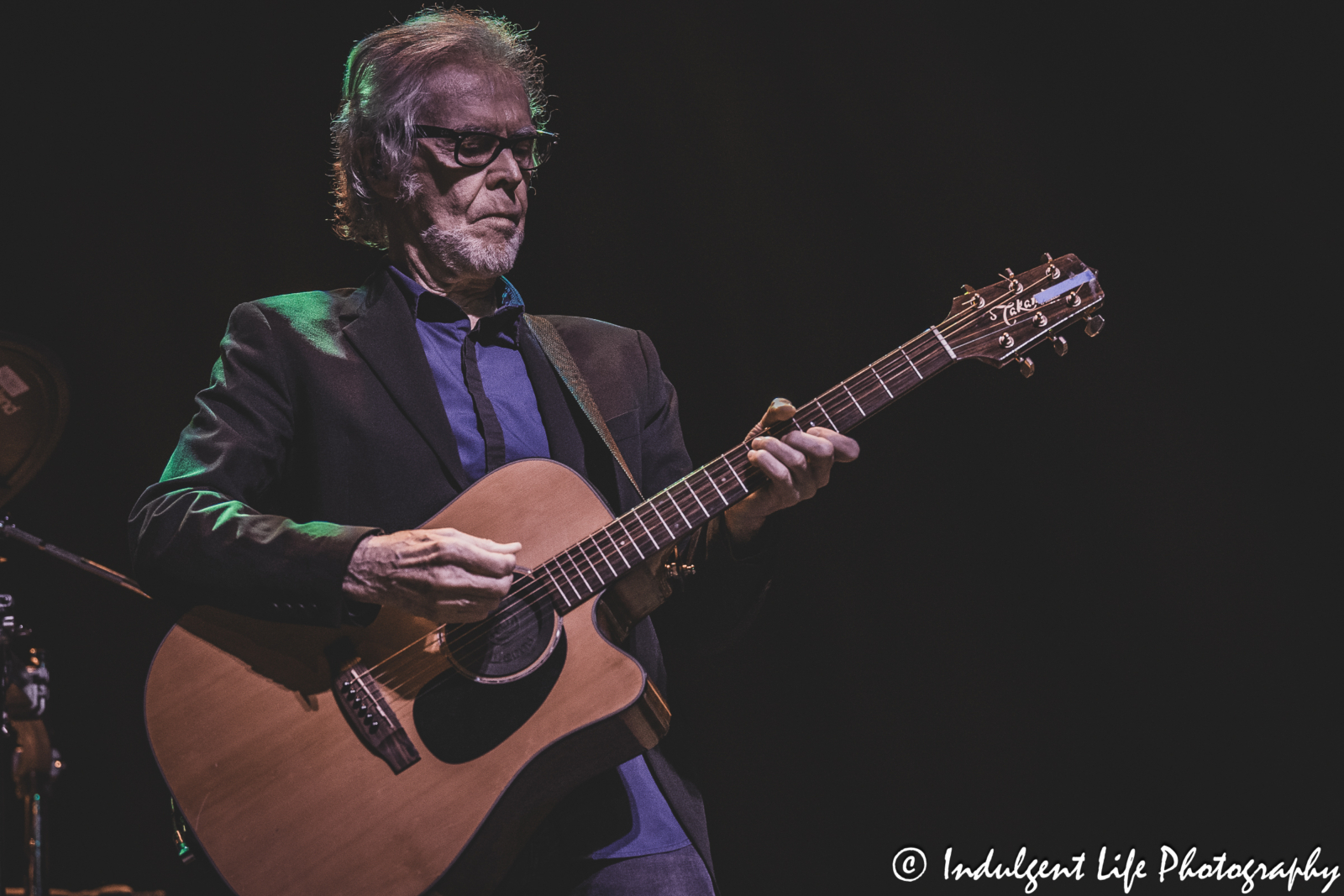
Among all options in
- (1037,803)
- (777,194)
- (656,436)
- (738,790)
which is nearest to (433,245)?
(656,436)

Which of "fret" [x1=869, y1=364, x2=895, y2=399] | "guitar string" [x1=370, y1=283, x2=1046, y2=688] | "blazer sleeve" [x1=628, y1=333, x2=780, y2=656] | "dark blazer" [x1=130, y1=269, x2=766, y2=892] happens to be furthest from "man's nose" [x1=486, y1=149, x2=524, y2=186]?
"fret" [x1=869, y1=364, x2=895, y2=399]

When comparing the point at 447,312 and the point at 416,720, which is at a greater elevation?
the point at 447,312

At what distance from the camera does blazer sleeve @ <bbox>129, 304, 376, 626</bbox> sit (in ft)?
5.89

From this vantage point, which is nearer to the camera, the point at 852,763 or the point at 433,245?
the point at 433,245

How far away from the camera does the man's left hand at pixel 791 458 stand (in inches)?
76.8

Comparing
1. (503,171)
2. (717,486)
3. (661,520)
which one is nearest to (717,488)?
(717,486)

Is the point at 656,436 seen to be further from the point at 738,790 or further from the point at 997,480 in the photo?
the point at 738,790

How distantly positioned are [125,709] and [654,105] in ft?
11.5

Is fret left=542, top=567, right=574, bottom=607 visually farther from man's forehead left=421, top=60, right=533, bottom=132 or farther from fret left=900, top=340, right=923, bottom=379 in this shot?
man's forehead left=421, top=60, right=533, bottom=132

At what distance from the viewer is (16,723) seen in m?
3.45

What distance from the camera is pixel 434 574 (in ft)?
5.76

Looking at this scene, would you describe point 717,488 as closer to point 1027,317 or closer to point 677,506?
point 677,506

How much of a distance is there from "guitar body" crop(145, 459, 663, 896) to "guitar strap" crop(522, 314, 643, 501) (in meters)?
0.45

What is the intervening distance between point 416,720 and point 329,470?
1.90ft
